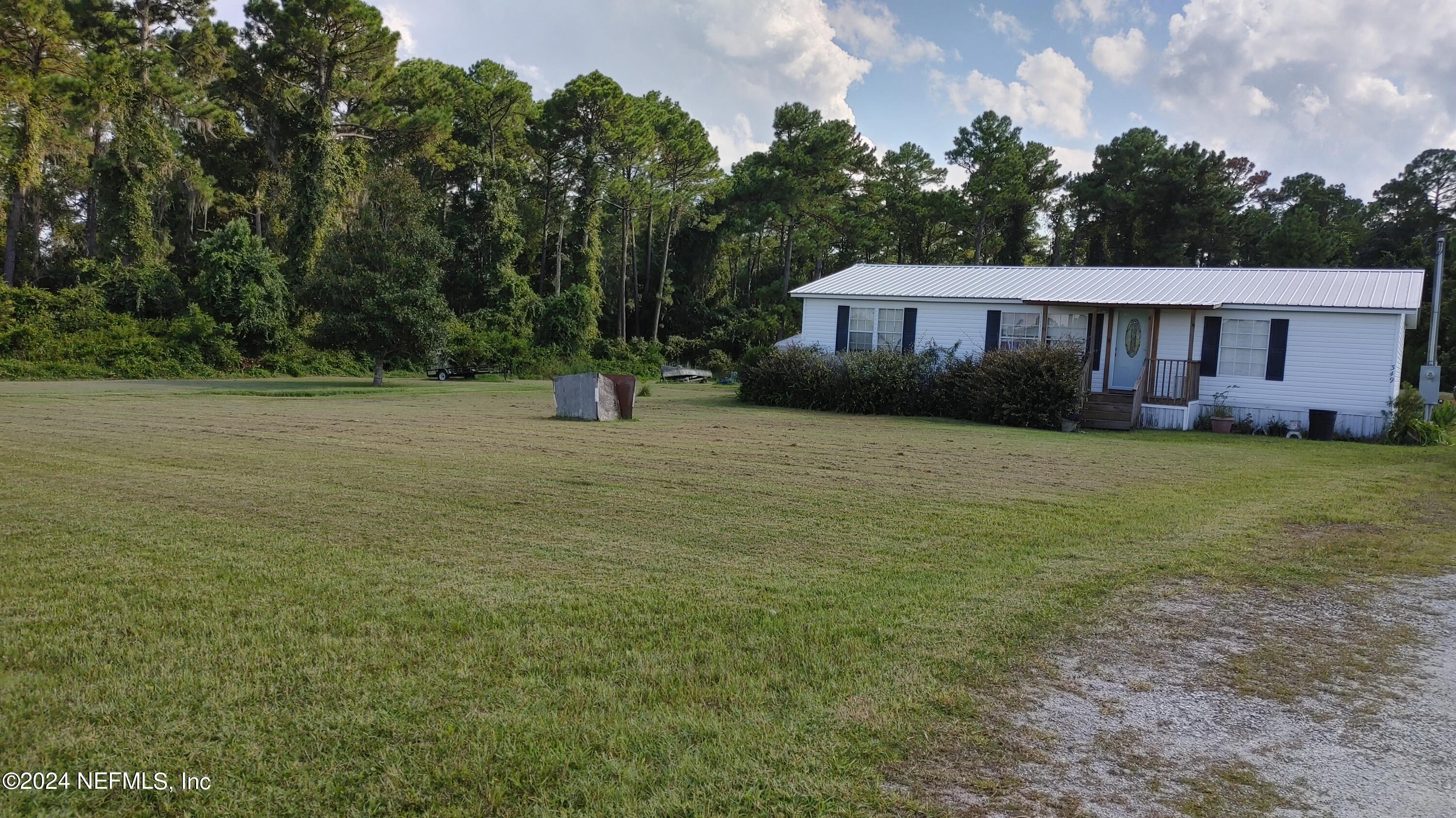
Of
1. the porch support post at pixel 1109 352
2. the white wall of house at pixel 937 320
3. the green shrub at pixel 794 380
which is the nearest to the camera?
the green shrub at pixel 794 380

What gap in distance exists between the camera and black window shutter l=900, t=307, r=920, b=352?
2348 centimetres

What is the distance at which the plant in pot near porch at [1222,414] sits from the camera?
18953mm

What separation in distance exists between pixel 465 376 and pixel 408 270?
8.74 metres

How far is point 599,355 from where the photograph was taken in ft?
140

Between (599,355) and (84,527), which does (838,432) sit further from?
(599,355)

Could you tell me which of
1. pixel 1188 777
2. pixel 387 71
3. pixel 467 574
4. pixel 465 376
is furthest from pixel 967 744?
pixel 387 71

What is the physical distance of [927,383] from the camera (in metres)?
20.5

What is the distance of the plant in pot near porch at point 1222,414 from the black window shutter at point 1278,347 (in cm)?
82

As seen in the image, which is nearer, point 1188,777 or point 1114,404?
point 1188,777

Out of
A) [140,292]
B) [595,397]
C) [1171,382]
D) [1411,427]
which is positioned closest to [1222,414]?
[1171,382]

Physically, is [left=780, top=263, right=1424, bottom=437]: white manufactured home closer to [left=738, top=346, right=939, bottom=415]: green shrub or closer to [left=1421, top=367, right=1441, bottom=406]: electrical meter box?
[left=1421, top=367, right=1441, bottom=406]: electrical meter box

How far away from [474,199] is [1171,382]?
33.2 meters

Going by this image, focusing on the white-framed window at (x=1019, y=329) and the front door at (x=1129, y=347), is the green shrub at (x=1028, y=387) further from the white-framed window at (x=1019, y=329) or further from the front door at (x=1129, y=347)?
the front door at (x=1129, y=347)

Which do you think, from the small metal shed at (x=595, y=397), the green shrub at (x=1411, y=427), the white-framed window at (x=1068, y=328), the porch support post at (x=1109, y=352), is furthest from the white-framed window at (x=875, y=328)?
the green shrub at (x=1411, y=427)
